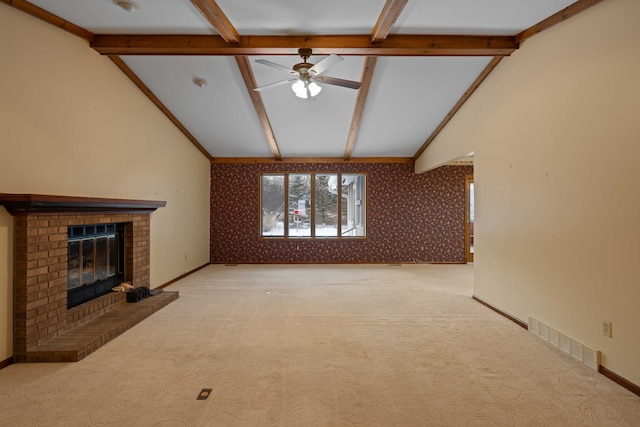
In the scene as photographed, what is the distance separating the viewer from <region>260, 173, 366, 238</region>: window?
25.0ft

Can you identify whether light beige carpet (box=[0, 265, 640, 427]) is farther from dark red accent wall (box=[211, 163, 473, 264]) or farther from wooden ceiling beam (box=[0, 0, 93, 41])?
dark red accent wall (box=[211, 163, 473, 264])

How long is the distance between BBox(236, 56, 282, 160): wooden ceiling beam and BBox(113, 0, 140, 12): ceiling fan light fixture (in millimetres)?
1179

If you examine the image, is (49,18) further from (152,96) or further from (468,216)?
(468,216)

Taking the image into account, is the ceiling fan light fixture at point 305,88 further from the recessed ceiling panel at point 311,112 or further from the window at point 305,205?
the window at point 305,205

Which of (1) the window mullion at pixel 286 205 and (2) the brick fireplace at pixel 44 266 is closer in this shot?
(2) the brick fireplace at pixel 44 266

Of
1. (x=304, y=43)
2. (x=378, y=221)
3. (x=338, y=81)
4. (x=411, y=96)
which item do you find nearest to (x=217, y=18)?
(x=304, y=43)

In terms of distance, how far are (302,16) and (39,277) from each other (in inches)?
136

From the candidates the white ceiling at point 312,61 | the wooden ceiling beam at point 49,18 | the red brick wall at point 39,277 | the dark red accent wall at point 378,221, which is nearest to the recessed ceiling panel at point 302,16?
the white ceiling at point 312,61

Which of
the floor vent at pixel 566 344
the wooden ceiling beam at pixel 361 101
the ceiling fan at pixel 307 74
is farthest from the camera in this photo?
the wooden ceiling beam at pixel 361 101

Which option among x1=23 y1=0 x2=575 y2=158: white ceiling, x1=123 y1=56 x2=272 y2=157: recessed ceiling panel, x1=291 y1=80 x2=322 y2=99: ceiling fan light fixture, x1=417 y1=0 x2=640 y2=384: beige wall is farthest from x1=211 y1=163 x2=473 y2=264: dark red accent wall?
x1=291 y1=80 x2=322 y2=99: ceiling fan light fixture

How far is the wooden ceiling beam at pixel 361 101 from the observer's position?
13.3ft

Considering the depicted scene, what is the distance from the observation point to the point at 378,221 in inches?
295

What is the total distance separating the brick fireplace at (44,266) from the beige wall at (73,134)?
Result: 0.28 ft

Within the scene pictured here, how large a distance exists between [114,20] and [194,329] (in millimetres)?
3341
